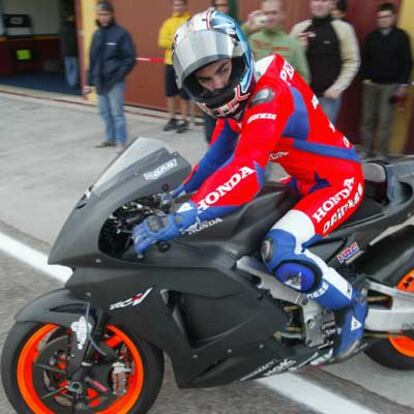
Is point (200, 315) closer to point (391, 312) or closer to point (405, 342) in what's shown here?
point (391, 312)

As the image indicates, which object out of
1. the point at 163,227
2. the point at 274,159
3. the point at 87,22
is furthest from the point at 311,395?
the point at 87,22

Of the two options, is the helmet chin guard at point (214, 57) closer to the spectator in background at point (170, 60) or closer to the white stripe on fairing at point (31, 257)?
the white stripe on fairing at point (31, 257)

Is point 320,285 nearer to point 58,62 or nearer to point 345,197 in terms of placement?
point 345,197

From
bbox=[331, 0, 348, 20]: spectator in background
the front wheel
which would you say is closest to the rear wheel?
the front wheel

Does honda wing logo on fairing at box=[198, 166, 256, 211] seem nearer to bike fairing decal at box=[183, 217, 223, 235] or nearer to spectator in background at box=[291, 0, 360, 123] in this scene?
bike fairing decal at box=[183, 217, 223, 235]

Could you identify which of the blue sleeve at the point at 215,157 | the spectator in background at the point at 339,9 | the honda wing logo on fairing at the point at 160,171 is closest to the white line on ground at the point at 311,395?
the blue sleeve at the point at 215,157

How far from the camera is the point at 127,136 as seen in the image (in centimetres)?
823

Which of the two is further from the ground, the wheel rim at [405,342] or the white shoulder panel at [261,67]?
the white shoulder panel at [261,67]

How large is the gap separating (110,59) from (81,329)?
5433 millimetres

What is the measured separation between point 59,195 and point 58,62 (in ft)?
39.9

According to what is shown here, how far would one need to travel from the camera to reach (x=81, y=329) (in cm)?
238

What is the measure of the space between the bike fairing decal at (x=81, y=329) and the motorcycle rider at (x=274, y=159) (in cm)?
52

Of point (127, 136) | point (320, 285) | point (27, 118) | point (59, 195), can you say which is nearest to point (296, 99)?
point (320, 285)

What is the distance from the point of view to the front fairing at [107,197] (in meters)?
2.23
